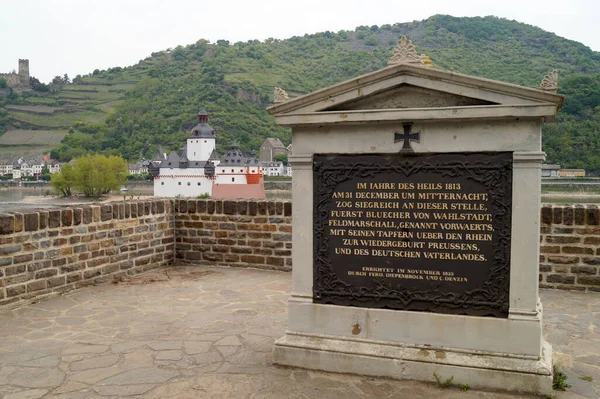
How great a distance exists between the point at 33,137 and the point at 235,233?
146167 millimetres

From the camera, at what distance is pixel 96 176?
295ft

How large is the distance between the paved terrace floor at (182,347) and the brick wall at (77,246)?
28 cm

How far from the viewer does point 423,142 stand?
158 inches

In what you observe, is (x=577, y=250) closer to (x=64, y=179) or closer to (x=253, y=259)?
(x=253, y=259)

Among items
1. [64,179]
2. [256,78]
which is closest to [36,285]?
[64,179]

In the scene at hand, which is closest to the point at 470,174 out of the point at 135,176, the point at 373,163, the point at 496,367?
the point at 373,163

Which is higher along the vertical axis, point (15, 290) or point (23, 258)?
point (23, 258)

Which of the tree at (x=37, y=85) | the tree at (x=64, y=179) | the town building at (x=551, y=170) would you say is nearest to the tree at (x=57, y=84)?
the tree at (x=37, y=85)

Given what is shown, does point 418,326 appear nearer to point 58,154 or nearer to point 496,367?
point 496,367

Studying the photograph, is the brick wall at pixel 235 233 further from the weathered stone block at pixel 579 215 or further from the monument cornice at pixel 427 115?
the monument cornice at pixel 427 115

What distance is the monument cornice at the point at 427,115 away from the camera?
367 cm

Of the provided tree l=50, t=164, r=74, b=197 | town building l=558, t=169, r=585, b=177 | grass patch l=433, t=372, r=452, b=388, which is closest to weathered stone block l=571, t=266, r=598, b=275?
grass patch l=433, t=372, r=452, b=388

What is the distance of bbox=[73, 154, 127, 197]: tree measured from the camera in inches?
3568

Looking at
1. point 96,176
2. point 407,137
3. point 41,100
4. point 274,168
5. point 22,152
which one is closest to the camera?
point 407,137
